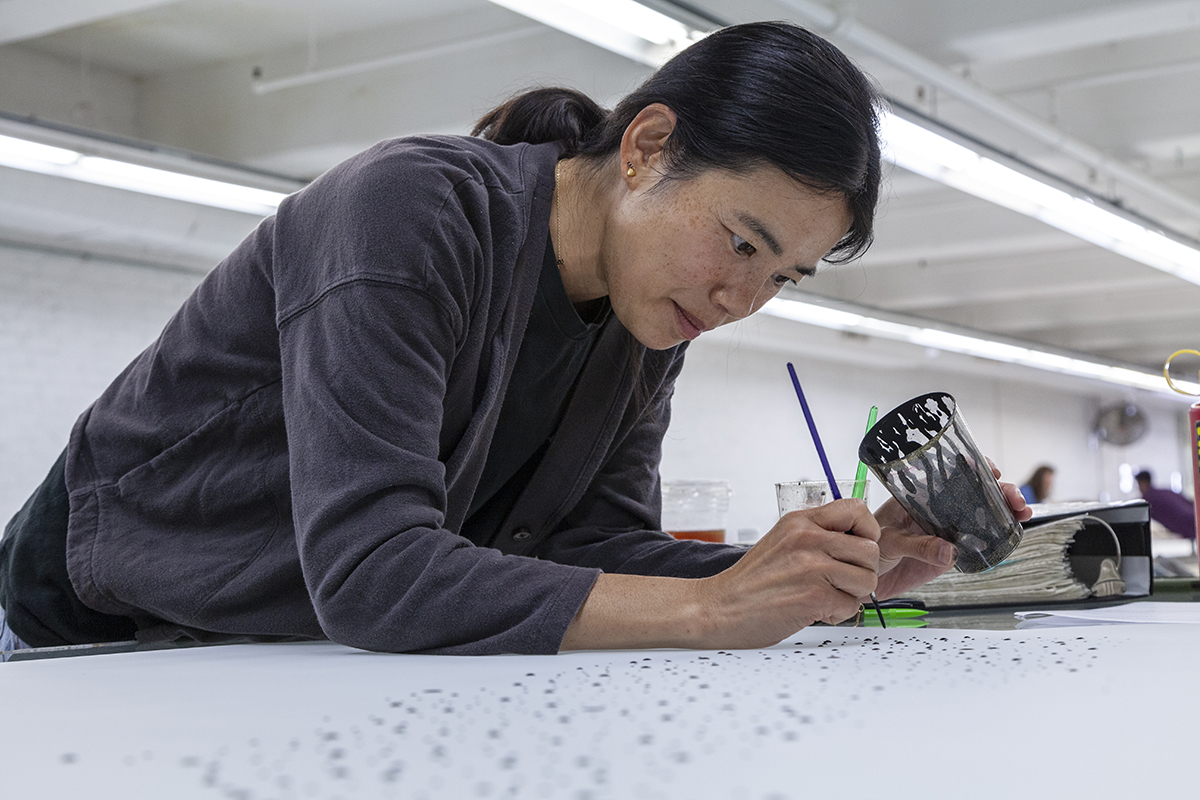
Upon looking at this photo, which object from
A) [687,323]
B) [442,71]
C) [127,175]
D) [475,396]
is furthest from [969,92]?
[475,396]

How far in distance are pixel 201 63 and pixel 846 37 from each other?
3.43 meters

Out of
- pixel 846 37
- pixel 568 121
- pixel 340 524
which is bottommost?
pixel 340 524

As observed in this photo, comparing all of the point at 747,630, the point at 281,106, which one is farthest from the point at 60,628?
the point at 281,106

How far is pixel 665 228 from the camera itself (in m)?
1.09

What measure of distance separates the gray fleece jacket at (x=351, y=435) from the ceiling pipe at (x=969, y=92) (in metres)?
2.34

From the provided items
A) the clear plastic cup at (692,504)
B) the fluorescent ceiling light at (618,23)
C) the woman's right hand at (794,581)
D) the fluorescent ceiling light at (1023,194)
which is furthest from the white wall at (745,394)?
the fluorescent ceiling light at (618,23)

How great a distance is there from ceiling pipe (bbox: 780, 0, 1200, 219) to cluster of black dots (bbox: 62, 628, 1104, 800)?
272 cm

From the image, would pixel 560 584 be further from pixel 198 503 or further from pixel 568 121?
pixel 568 121

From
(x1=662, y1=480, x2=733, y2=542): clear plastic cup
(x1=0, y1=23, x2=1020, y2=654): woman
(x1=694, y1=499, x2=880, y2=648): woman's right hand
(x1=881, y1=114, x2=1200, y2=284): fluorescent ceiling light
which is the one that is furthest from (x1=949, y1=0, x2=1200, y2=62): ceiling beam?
(x1=694, y1=499, x2=880, y2=648): woman's right hand

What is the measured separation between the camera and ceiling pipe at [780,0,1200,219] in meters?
3.24

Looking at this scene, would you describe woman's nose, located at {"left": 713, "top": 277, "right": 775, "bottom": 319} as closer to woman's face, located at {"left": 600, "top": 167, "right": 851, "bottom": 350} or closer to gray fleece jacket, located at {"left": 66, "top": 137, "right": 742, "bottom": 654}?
woman's face, located at {"left": 600, "top": 167, "right": 851, "bottom": 350}

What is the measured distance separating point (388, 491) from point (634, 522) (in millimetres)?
503

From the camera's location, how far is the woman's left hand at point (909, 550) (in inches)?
43.7

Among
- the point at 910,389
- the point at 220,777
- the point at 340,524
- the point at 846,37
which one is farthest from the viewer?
the point at 910,389
